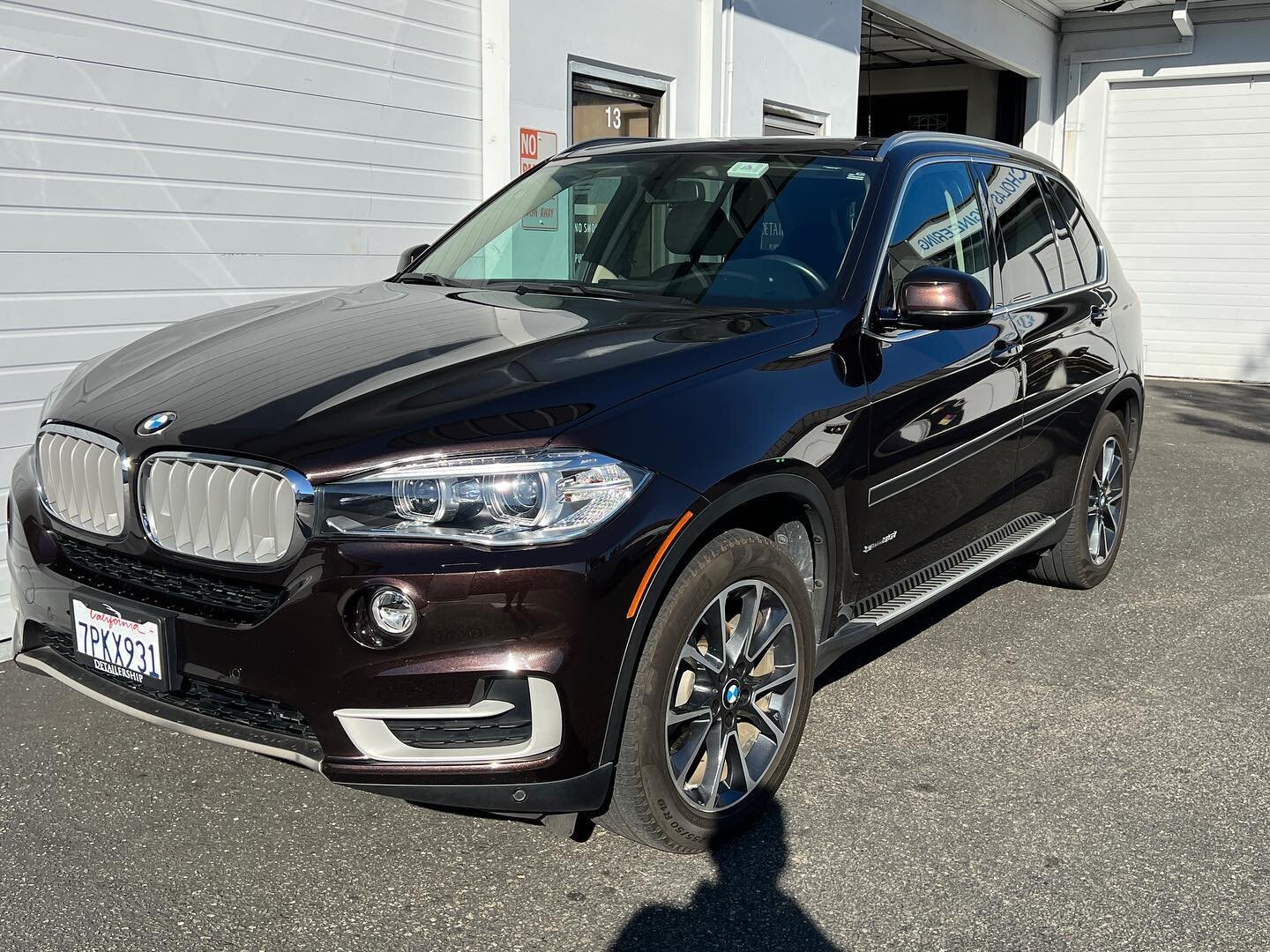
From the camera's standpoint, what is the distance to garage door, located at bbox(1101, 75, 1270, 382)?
14.2 meters

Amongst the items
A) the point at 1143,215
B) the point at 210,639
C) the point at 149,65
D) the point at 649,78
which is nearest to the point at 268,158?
the point at 149,65

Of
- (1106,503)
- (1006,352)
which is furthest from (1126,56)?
(1006,352)

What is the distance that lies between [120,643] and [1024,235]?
3.54 meters

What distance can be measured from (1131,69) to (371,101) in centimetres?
1157

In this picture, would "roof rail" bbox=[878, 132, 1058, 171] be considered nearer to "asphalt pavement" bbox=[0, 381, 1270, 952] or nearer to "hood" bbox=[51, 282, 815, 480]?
"hood" bbox=[51, 282, 815, 480]

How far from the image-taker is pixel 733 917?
114 inches

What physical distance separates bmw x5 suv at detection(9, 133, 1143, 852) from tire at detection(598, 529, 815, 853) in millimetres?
10

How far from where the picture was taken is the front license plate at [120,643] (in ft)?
9.04

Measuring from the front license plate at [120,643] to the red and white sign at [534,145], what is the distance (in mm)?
4780

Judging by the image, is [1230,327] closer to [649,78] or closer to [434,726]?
[649,78]

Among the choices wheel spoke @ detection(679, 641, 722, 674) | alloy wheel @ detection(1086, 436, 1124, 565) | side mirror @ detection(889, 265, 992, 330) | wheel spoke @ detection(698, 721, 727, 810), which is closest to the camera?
wheel spoke @ detection(679, 641, 722, 674)

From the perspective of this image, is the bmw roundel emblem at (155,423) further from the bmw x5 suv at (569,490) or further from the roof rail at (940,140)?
the roof rail at (940,140)

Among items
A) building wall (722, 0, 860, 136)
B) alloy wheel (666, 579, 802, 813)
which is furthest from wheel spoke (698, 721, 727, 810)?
building wall (722, 0, 860, 136)

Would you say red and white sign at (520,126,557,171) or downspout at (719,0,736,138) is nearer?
red and white sign at (520,126,557,171)
